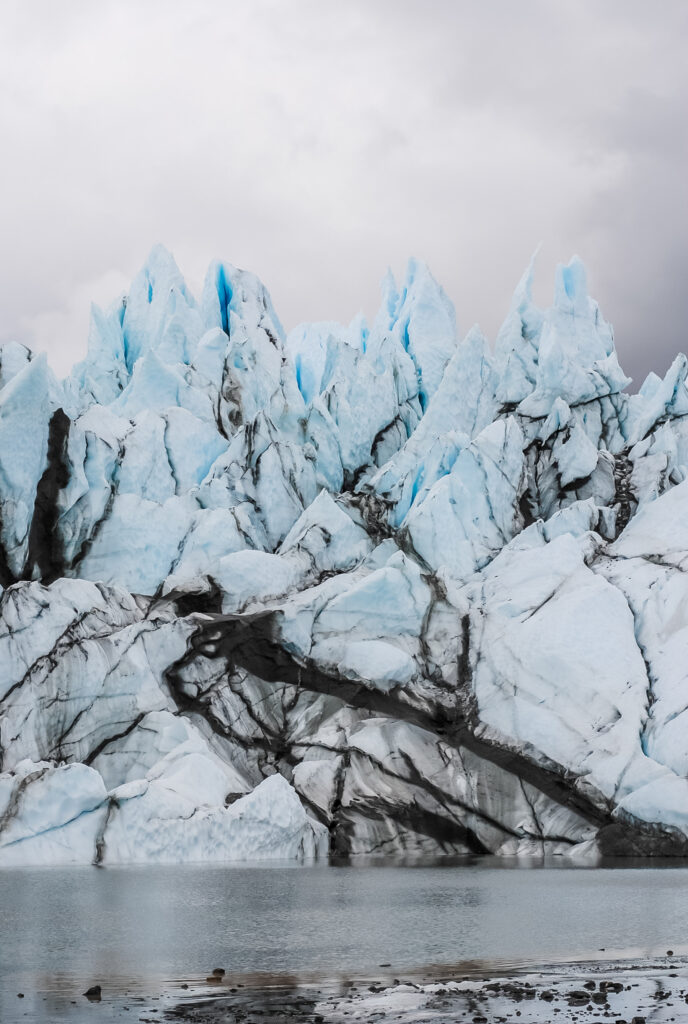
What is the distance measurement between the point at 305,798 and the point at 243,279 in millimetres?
21792

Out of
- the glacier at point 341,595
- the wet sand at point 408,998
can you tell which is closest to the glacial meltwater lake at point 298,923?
the wet sand at point 408,998

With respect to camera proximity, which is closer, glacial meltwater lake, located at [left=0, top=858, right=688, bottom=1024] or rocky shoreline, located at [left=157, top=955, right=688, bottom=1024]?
rocky shoreline, located at [left=157, top=955, right=688, bottom=1024]

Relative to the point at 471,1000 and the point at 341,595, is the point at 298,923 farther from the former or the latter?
the point at 341,595

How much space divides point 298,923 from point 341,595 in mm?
14198

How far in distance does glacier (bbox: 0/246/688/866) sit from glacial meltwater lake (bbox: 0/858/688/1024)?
3.32 metres

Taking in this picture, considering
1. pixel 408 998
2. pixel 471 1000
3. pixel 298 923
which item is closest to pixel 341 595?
pixel 298 923

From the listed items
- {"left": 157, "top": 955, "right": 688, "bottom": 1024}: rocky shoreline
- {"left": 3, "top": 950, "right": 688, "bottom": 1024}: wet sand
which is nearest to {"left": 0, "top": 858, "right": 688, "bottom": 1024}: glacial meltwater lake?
{"left": 3, "top": 950, "right": 688, "bottom": 1024}: wet sand

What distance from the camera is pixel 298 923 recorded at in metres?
15.1

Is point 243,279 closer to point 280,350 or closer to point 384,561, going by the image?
point 280,350

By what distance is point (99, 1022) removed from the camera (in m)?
9.36

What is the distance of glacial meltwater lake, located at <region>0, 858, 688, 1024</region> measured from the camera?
39.0 feet

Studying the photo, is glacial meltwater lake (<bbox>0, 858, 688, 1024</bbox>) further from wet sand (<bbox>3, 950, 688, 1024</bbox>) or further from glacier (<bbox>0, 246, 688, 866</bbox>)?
glacier (<bbox>0, 246, 688, 866</bbox>)

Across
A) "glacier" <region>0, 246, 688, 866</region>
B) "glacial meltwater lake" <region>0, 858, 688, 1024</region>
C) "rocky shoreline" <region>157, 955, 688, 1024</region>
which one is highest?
"glacier" <region>0, 246, 688, 866</region>

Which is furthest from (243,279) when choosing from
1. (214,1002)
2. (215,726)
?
(214,1002)
